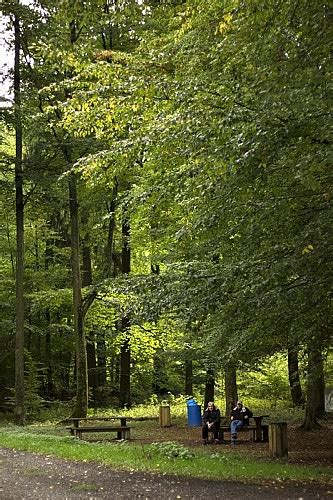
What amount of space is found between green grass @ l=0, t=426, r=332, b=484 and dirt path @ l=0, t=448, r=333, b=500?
0.50 metres

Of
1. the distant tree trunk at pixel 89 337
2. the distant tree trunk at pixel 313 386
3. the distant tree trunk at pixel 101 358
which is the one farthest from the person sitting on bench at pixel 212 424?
the distant tree trunk at pixel 101 358

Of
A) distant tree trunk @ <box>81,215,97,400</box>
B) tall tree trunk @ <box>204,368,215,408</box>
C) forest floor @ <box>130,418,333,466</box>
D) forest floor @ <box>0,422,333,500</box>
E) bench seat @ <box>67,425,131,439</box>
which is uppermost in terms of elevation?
distant tree trunk @ <box>81,215,97,400</box>

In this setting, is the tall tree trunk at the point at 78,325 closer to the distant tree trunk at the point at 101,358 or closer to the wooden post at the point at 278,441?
the wooden post at the point at 278,441

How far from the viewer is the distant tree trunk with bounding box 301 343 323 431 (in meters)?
11.3

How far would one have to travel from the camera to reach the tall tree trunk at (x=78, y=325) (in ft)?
58.2

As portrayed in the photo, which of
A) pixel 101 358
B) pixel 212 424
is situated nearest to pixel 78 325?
pixel 212 424

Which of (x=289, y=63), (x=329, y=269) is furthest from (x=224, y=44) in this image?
(x=329, y=269)

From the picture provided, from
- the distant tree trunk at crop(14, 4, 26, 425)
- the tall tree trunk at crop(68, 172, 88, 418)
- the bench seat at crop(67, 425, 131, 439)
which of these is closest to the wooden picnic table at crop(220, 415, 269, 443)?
the bench seat at crop(67, 425, 131, 439)

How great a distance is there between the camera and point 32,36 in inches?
689

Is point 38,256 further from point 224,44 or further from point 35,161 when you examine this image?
point 224,44

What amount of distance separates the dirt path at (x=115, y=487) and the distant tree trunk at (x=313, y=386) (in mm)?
3431

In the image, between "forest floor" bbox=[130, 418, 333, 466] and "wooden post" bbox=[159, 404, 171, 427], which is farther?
"wooden post" bbox=[159, 404, 171, 427]

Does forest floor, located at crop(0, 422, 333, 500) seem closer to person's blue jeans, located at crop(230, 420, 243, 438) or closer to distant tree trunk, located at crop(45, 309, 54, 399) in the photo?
person's blue jeans, located at crop(230, 420, 243, 438)

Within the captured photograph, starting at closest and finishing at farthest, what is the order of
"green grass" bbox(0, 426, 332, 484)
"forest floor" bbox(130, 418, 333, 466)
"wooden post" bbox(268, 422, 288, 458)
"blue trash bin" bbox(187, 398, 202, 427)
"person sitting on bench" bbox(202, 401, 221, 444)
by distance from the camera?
"green grass" bbox(0, 426, 332, 484) → "wooden post" bbox(268, 422, 288, 458) → "forest floor" bbox(130, 418, 333, 466) → "person sitting on bench" bbox(202, 401, 221, 444) → "blue trash bin" bbox(187, 398, 202, 427)
